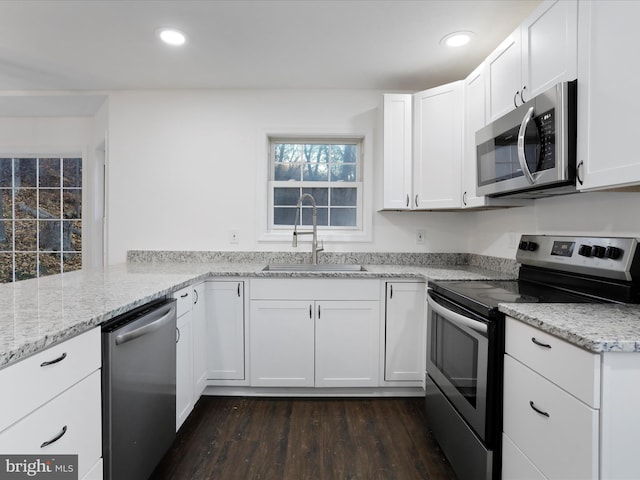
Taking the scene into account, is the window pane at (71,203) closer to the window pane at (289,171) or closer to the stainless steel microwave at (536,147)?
the window pane at (289,171)

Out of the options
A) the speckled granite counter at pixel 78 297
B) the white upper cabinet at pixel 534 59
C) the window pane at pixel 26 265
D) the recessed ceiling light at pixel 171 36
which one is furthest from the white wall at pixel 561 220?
the window pane at pixel 26 265

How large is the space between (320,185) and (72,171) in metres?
2.65

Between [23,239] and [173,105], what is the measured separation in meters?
2.28

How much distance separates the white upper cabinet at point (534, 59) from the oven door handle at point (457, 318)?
1034 millimetres

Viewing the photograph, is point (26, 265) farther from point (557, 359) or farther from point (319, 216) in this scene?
point (557, 359)

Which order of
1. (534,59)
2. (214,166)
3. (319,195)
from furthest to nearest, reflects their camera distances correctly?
(319,195) < (214,166) < (534,59)

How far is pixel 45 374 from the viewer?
0.89 meters

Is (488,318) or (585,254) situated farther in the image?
(585,254)

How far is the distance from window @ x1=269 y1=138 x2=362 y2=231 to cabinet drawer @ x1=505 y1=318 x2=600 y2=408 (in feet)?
5.99

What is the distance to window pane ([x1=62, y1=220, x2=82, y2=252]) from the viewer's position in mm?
3443

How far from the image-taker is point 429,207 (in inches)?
95.3

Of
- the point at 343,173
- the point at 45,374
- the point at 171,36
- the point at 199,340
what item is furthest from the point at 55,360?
the point at 343,173

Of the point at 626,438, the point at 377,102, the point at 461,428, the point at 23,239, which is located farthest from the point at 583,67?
the point at 23,239

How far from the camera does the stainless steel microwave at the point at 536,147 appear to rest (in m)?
1.28
